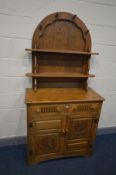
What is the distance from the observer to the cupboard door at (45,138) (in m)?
1.62

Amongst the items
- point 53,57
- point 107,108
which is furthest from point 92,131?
point 53,57

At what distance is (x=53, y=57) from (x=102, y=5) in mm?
906

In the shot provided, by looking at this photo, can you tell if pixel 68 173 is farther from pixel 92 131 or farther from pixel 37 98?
pixel 37 98

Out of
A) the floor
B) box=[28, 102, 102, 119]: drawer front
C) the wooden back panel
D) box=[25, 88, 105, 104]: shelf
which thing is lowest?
the floor

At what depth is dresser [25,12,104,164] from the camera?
1.61 m

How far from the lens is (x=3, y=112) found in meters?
1.96

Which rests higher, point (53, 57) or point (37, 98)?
point (53, 57)

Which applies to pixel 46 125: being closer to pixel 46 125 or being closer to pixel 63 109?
pixel 46 125

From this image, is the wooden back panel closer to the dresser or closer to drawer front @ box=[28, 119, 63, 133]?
the dresser

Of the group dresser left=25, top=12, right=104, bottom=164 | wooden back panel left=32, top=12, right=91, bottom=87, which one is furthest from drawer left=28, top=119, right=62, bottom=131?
wooden back panel left=32, top=12, right=91, bottom=87

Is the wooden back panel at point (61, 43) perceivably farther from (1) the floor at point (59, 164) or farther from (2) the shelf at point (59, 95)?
(1) the floor at point (59, 164)

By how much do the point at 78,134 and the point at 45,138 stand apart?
42cm

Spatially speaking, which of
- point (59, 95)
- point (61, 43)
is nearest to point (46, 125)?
point (59, 95)

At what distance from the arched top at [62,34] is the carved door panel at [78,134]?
2.99ft
